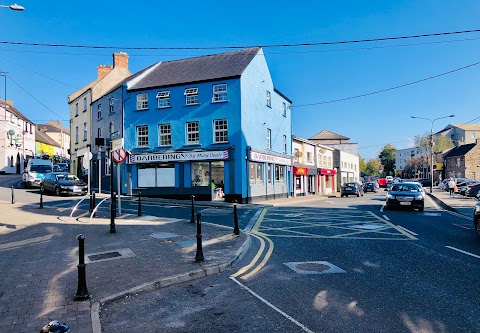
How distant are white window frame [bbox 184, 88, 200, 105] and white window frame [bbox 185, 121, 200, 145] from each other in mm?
1524

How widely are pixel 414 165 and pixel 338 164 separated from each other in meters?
63.4

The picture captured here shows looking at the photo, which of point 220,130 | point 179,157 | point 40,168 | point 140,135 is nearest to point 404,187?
point 220,130

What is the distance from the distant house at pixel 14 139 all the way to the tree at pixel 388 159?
11157cm

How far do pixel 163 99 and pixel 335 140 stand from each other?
5521cm

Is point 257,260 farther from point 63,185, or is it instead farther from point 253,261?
point 63,185

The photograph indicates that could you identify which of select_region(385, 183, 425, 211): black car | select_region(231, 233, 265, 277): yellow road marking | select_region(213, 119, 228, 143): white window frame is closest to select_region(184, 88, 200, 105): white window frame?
select_region(213, 119, 228, 143): white window frame

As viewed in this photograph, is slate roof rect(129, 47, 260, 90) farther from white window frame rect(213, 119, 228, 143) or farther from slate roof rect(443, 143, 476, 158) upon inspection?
slate roof rect(443, 143, 476, 158)

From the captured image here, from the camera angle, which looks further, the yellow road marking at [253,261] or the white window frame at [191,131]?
the white window frame at [191,131]

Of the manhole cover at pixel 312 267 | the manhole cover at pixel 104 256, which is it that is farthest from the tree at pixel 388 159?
the manhole cover at pixel 104 256

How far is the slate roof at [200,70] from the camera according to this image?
2689 centimetres

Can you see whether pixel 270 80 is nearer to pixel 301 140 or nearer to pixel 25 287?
pixel 301 140

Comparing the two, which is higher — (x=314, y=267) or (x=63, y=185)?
(x=63, y=185)

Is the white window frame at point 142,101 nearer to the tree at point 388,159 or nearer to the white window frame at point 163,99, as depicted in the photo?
the white window frame at point 163,99

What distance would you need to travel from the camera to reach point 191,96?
88.8ft
